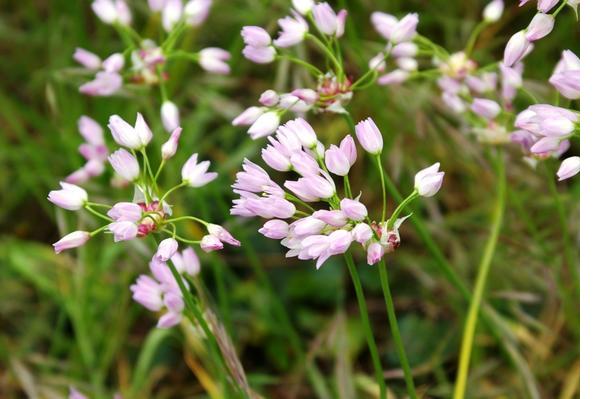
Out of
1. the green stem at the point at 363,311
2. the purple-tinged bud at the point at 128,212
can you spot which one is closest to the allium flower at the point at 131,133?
the purple-tinged bud at the point at 128,212

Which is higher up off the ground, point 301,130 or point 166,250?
point 301,130

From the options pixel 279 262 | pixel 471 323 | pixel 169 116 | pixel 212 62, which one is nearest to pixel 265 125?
pixel 169 116

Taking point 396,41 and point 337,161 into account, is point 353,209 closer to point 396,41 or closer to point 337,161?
point 337,161

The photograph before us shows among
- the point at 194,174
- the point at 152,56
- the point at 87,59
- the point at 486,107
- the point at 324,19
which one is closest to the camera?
the point at 194,174

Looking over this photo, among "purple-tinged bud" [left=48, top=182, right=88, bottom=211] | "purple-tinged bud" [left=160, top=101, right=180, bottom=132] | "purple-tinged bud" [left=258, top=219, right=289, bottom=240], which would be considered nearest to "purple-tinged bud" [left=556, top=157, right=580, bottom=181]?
"purple-tinged bud" [left=258, top=219, right=289, bottom=240]

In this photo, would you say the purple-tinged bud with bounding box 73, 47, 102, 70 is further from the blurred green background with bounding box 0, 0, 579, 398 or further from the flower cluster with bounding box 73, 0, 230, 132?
the blurred green background with bounding box 0, 0, 579, 398
